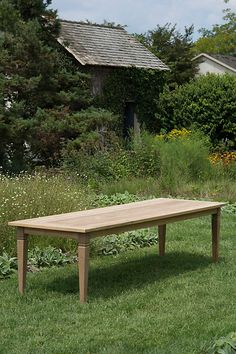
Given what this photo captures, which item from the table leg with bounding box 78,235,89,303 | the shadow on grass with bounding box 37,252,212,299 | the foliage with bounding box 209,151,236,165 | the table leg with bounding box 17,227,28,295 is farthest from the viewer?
the foliage with bounding box 209,151,236,165

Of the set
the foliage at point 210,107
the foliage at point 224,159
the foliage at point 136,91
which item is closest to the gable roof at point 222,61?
the foliage at point 136,91

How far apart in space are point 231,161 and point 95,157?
135 inches

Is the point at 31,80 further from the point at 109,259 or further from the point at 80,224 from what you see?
the point at 80,224

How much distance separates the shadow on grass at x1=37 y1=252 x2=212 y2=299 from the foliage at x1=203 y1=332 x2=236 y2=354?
2.09m

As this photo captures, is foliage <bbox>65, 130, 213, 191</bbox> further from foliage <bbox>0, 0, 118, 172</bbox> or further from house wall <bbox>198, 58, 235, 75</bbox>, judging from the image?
house wall <bbox>198, 58, 235, 75</bbox>

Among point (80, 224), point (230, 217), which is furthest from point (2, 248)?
point (230, 217)

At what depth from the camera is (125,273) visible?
8031 millimetres

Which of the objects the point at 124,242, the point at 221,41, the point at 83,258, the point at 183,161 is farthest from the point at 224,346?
the point at 221,41

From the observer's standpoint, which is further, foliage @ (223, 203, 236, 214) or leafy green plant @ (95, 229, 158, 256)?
foliage @ (223, 203, 236, 214)

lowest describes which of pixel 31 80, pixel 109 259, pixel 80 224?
pixel 109 259

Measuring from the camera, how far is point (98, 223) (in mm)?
6949

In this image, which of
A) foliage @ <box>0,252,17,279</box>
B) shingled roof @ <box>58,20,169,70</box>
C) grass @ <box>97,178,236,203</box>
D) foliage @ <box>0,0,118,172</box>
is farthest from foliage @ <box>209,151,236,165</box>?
foliage @ <box>0,252,17,279</box>

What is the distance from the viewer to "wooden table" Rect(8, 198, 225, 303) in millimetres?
6641

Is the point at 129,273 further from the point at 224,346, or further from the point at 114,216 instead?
the point at 224,346
